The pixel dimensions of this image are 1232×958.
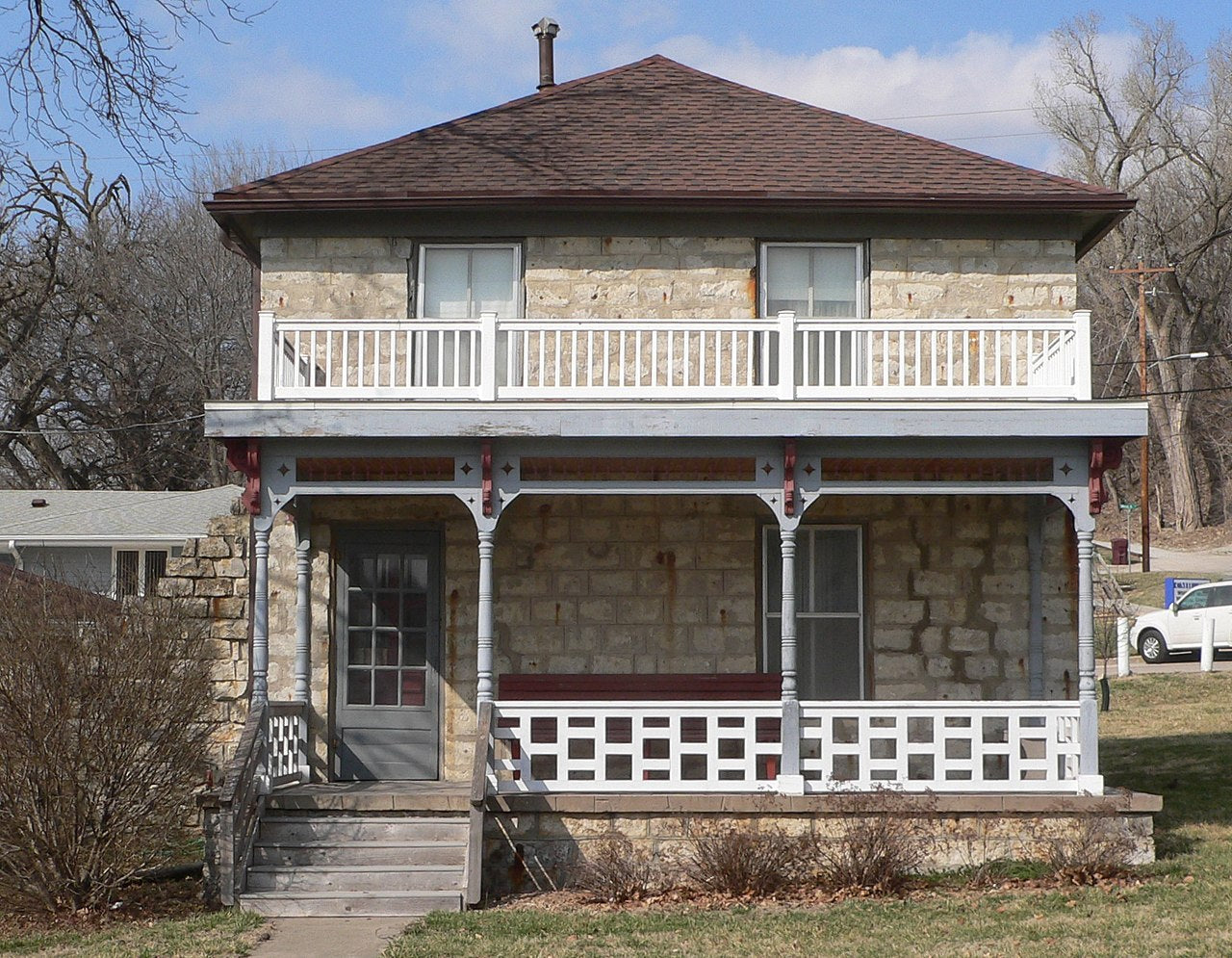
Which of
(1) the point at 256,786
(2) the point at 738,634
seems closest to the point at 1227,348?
(2) the point at 738,634

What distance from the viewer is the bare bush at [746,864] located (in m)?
10.7

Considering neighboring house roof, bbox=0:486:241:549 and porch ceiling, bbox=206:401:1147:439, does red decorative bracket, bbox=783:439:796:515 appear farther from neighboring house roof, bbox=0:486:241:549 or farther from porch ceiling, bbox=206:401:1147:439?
neighboring house roof, bbox=0:486:241:549

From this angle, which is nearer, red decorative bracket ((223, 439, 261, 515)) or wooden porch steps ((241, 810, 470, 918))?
wooden porch steps ((241, 810, 470, 918))

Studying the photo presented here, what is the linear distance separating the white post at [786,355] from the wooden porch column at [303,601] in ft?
14.2

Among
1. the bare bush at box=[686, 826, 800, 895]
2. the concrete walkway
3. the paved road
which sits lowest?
the concrete walkway

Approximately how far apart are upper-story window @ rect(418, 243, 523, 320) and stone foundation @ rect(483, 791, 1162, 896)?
4642 mm

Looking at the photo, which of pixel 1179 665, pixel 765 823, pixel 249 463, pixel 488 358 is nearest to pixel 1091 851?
pixel 765 823

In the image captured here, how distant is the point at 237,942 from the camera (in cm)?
948

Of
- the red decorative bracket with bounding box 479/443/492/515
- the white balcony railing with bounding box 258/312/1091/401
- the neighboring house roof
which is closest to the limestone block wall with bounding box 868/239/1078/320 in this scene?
the white balcony railing with bounding box 258/312/1091/401

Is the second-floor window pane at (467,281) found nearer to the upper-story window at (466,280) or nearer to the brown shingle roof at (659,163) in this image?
the upper-story window at (466,280)

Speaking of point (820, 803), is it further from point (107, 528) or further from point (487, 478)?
point (107, 528)

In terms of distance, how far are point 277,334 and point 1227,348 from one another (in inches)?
1659

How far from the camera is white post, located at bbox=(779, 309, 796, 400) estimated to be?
11758 mm

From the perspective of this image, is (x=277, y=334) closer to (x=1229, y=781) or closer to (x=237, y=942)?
(x=237, y=942)
